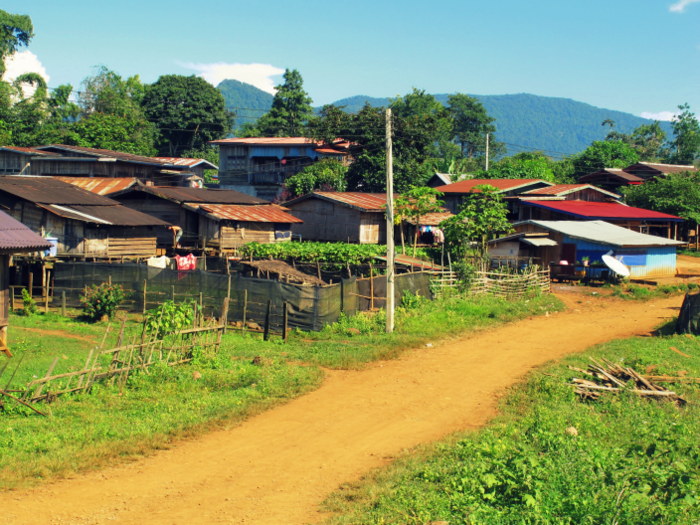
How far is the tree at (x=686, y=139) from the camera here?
83.4 m

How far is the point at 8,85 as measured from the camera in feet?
220

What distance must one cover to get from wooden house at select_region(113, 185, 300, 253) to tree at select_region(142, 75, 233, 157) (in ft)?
115

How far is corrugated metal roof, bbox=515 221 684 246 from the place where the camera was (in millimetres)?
35031

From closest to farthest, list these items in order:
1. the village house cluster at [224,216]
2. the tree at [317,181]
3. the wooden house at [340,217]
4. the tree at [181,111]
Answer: the village house cluster at [224,216] < the wooden house at [340,217] < the tree at [317,181] < the tree at [181,111]

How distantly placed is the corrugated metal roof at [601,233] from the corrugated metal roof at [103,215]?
1943cm

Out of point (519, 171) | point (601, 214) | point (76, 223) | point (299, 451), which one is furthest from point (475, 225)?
point (519, 171)

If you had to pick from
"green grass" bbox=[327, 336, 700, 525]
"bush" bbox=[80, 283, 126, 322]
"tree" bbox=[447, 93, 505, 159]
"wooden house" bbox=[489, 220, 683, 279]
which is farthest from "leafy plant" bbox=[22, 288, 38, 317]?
"tree" bbox=[447, 93, 505, 159]

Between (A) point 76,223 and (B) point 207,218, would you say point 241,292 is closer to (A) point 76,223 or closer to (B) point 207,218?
(A) point 76,223

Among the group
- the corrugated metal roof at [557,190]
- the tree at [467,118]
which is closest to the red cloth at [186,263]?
the corrugated metal roof at [557,190]

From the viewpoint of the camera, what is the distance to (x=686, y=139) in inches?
3302

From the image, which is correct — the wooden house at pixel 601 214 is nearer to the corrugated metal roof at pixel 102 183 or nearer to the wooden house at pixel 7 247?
the corrugated metal roof at pixel 102 183

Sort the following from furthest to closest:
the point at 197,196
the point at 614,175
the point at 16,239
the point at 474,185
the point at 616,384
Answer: the point at 614,175, the point at 474,185, the point at 197,196, the point at 16,239, the point at 616,384

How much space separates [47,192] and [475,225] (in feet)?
65.2

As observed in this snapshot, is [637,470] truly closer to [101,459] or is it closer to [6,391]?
[101,459]
